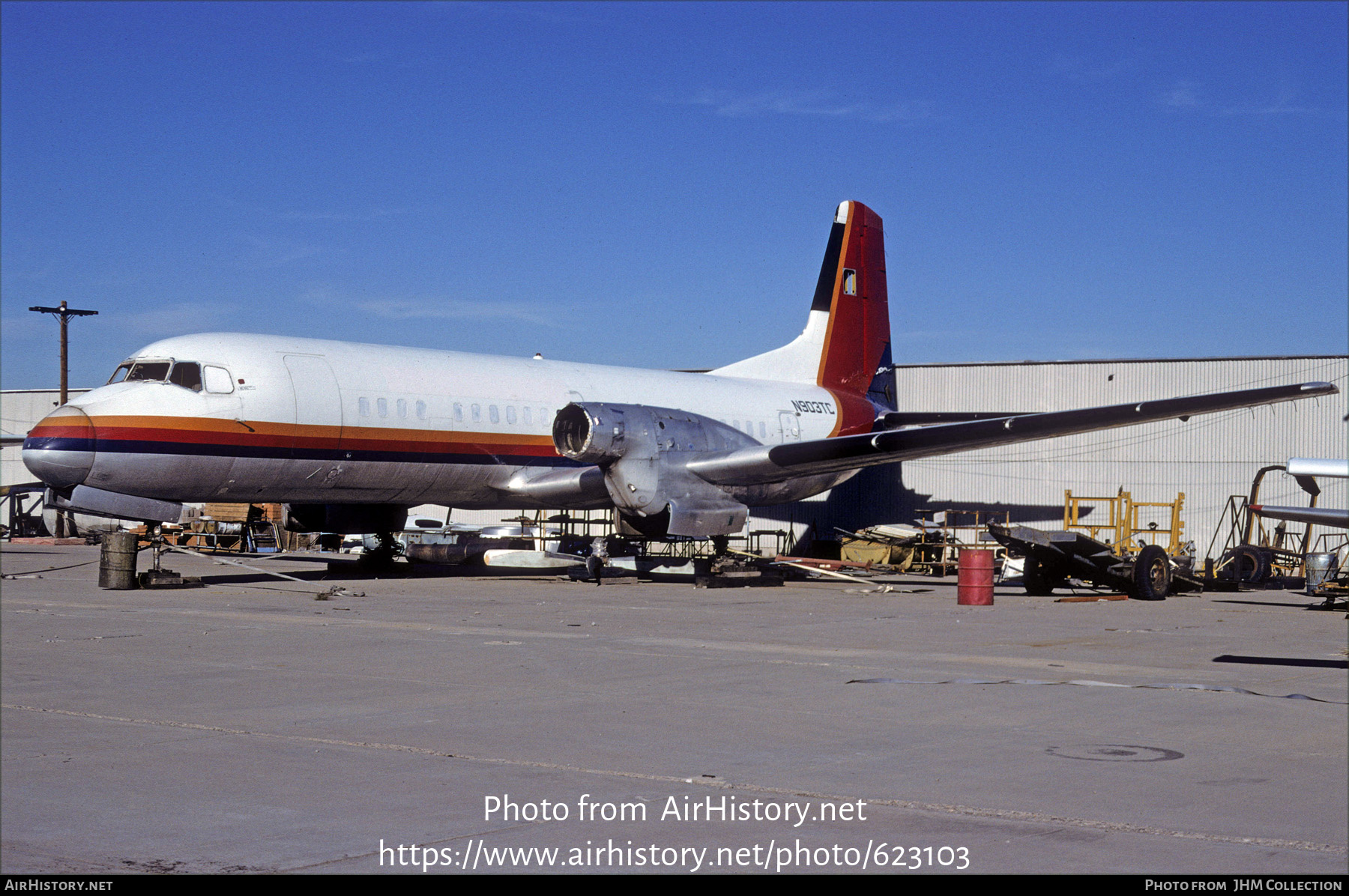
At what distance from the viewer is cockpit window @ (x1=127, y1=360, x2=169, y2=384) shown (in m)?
21.2

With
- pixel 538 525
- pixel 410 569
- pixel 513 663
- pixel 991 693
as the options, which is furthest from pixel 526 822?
pixel 538 525

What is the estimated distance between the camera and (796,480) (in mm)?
28562

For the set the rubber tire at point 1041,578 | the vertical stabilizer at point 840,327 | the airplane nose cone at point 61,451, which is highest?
the vertical stabilizer at point 840,327

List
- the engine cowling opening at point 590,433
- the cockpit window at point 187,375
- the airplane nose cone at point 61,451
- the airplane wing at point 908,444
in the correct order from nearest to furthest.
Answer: the airplane nose cone at point 61,451 < the cockpit window at point 187,375 < the airplane wing at point 908,444 < the engine cowling opening at point 590,433

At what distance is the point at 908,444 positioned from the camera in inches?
947

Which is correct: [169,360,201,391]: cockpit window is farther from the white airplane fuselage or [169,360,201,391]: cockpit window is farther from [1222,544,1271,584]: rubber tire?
[1222,544,1271,584]: rubber tire

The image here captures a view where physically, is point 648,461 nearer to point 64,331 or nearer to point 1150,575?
point 1150,575

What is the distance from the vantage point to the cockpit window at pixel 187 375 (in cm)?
2116

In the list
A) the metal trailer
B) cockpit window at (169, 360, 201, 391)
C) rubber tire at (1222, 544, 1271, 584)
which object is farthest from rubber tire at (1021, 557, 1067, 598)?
cockpit window at (169, 360, 201, 391)

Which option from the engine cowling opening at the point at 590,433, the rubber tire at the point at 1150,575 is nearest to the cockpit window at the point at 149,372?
the engine cowling opening at the point at 590,433

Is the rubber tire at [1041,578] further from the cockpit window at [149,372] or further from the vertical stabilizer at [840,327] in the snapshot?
the cockpit window at [149,372]

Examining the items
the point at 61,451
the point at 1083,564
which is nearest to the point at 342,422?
the point at 61,451

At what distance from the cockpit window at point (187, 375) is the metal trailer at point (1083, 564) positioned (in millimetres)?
13186
